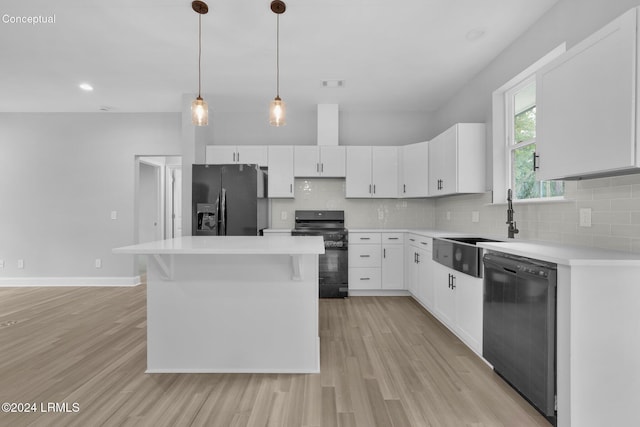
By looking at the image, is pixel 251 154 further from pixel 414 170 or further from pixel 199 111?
pixel 414 170

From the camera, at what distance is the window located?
9.18 ft

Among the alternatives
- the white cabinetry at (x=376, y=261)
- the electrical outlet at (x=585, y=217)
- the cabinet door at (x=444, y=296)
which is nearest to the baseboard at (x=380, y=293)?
the white cabinetry at (x=376, y=261)

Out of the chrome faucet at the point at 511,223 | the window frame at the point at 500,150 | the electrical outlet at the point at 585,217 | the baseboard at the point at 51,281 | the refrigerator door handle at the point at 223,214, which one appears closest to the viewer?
the electrical outlet at the point at 585,217

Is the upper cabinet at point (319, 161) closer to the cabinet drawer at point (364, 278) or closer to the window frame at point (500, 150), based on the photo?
the cabinet drawer at point (364, 278)

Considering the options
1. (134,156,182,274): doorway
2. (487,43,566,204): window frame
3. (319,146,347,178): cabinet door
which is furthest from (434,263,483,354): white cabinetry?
(134,156,182,274): doorway

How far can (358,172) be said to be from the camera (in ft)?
15.2

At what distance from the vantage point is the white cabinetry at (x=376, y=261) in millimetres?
4328

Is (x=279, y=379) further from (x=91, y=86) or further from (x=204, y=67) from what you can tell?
(x=91, y=86)

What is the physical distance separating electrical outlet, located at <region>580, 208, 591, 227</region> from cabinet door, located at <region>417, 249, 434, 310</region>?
4.88 ft

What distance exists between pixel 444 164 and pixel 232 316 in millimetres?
2923

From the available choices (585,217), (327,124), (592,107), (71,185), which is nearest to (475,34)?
(592,107)

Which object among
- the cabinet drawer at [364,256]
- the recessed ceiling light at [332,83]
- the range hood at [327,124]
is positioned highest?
the recessed ceiling light at [332,83]

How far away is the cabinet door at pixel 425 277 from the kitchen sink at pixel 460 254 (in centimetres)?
22

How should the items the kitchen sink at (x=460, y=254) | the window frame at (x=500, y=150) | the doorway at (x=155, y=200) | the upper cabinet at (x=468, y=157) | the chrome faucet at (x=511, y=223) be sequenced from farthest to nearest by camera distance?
the doorway at (x=155, y=200), the upper cabinet at (x=468, y=157), the window frame at (x=500, y=150), the chrome faucet at (x=511, y=223), the kitchen sink at (x=460, y=254)
